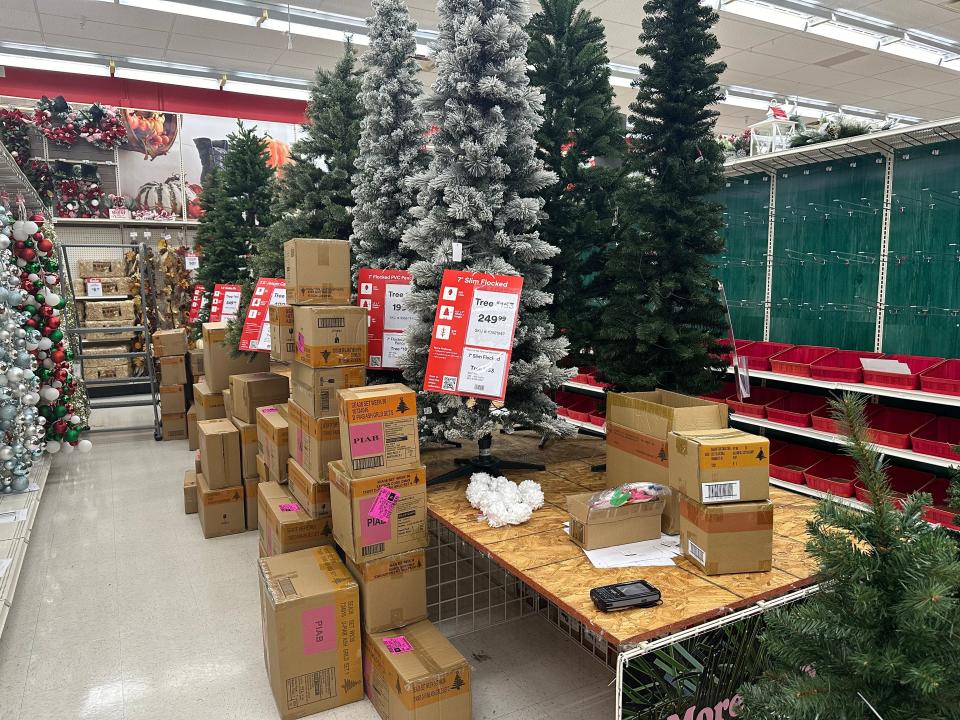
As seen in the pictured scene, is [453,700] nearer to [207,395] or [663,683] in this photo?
[663,683]

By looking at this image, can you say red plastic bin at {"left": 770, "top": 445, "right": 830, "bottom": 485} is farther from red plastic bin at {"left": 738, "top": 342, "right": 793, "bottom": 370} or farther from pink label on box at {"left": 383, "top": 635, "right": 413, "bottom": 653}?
pink label on box at {"left": 383, "top": 635, "right": 413, "bottom": 653}

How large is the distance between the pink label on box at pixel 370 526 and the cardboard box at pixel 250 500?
2.21m

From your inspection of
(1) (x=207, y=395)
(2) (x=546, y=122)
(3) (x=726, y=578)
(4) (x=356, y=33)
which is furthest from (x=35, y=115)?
(3) (x=726, y=578)

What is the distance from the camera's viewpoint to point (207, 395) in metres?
5.55

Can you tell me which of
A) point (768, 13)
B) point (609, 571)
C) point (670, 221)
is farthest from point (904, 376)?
point (768, 13)

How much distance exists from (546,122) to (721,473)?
2320 millimetres

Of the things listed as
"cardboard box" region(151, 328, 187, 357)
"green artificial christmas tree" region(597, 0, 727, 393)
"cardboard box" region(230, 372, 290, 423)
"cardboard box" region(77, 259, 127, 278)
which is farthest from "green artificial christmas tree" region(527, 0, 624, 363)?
"cardboard box" region(77, 259, 127, 278)

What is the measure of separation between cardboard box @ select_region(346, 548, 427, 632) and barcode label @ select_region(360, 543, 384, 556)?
0.11 feet

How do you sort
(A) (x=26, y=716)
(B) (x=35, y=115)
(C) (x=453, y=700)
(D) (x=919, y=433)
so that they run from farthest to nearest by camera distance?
(B) (x=35, y=115), (D) (x=919, y=433), (A) (x=26, y=716), (C) (x=453, y=700)

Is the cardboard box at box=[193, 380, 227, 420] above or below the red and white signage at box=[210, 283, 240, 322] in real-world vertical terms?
below

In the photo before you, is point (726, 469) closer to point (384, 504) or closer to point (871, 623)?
point (871, 623)

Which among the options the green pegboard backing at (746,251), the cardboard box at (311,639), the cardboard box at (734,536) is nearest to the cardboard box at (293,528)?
the cardboard box at (311,639)

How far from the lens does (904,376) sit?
12.3 feet

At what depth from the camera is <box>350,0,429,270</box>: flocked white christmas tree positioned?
3971mm
